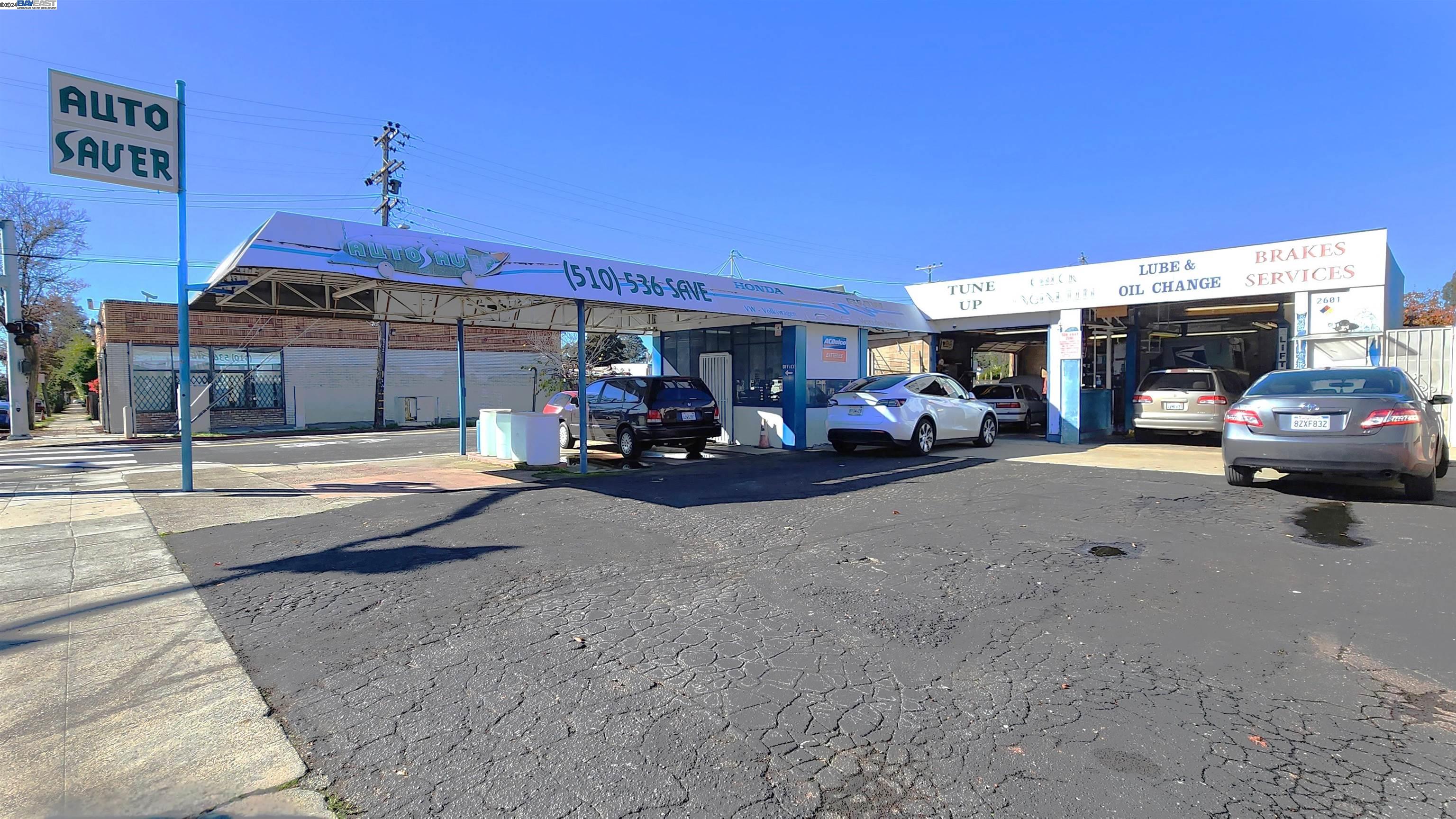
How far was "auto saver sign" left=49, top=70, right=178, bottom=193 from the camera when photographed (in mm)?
8578

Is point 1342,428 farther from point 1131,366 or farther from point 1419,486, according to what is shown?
point 1131,366

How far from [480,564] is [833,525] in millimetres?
3374

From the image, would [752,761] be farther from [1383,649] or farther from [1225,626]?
[1383,649]

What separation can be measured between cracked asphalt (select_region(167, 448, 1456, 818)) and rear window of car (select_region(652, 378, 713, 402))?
5839 mm

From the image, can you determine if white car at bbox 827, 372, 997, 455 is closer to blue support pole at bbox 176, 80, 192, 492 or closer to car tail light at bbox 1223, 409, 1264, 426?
car tail light at bbox 1223, 409, 1264, 426

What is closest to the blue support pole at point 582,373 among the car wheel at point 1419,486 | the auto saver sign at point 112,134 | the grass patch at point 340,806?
the auto saver sign at point 112,134

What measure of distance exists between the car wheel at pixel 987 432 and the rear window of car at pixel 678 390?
587 centimetres

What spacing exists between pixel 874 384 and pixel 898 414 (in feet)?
2.88

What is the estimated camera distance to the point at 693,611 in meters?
4.69

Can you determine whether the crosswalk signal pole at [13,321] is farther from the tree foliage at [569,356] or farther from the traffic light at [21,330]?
the tree foliage at [569,356]

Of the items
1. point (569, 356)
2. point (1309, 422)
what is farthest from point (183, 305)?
point (569, 356)

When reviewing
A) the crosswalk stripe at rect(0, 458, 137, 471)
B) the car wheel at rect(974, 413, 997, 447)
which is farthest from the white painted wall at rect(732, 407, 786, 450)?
the crosswalk stripe at rect(0, 458, 137, 471)

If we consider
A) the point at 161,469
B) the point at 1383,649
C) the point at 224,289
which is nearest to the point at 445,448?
Answer: the point at 161,469

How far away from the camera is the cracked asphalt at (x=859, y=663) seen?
2701 millimetres
